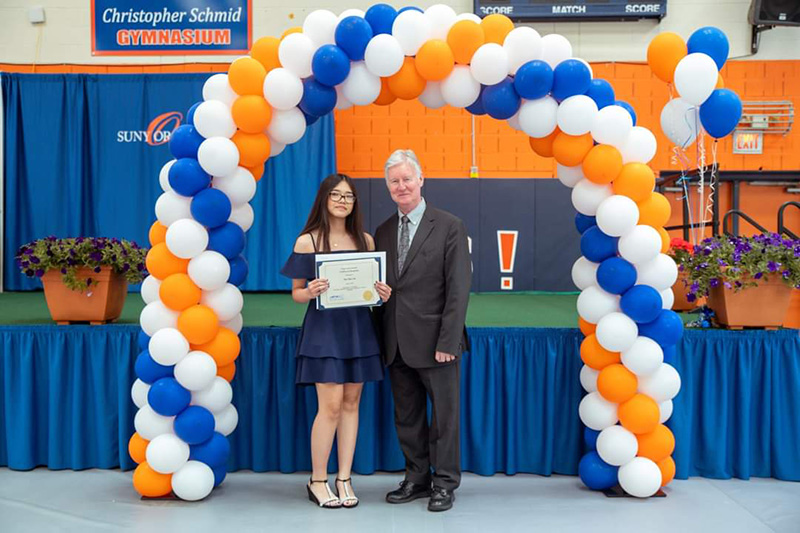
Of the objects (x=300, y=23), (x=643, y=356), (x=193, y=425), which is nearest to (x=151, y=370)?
(x=193, y=425)

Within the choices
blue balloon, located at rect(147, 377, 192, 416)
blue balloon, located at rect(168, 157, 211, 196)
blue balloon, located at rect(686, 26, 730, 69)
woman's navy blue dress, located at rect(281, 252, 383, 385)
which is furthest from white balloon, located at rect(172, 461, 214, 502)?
blue balloon, located at rect(686, 26, 730, 69)

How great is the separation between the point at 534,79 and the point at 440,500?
181cm

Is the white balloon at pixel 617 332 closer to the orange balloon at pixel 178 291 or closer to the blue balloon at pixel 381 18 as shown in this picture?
the blue balloon at pixel 381 18

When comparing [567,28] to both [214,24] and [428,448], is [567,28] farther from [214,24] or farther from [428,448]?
[428,448]

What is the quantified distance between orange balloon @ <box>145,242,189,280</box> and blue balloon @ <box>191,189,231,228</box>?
0.20 meters

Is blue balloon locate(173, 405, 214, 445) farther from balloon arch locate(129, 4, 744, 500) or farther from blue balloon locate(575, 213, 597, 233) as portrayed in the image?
blue balloon locate(575, 213, 597, 233)

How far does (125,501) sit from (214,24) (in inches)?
196

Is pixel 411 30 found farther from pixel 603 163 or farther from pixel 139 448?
pixel 139 448

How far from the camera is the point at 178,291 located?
9.21 feet

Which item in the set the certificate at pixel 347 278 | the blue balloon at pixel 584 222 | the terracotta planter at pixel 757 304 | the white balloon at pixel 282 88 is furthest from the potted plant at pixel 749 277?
the white balloon at pixel 282 88

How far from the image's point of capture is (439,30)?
9.23 feet

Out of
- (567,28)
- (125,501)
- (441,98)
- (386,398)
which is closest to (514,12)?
(567,28)

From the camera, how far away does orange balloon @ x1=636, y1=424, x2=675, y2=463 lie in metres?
2.94

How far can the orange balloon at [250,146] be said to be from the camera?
284cm
